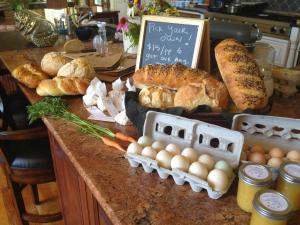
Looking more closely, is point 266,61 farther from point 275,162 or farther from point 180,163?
point 180,163

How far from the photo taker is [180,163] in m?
0.71

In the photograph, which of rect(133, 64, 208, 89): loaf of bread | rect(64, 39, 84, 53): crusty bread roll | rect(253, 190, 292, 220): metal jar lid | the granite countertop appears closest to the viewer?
rect(253, 190, 292, 220): metal jar lid

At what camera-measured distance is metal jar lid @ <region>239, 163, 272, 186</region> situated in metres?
0.62

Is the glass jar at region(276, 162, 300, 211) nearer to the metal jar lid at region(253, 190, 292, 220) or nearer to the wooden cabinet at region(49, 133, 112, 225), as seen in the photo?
the metal jar lid at region(253, 190, 292, 220)

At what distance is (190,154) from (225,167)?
0.09 meters

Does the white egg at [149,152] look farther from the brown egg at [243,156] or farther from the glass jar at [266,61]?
the glass jar at [266,61]

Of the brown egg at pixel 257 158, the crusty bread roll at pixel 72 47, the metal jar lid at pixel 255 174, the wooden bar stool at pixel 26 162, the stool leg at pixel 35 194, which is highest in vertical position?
the crusty bread roll at pixel 72 47

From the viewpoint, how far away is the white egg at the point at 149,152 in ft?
2.49

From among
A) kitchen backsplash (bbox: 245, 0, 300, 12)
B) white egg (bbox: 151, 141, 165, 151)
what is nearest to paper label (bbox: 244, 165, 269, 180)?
white egg (bbox: 151, 141, 165, 151)

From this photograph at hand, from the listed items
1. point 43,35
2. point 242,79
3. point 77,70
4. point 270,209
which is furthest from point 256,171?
point 43,35

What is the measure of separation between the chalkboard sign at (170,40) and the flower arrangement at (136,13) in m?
0.43

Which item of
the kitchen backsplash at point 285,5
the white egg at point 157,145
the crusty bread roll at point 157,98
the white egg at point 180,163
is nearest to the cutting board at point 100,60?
the crusty bread roll at point 157,98

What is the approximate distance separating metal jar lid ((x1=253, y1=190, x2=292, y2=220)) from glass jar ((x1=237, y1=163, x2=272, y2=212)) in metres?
0.03

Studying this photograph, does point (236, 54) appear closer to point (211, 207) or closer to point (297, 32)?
point (211, 207)
